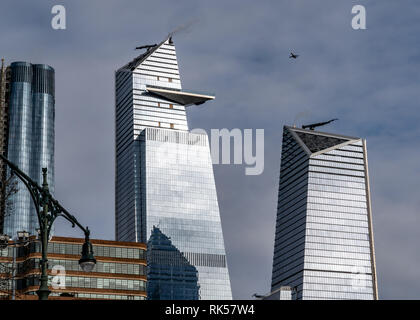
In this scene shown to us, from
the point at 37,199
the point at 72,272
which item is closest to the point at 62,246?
the point at 72,272

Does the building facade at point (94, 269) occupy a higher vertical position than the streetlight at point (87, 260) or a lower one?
higher

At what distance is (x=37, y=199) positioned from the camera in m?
36.3

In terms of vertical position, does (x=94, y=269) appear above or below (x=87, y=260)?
above

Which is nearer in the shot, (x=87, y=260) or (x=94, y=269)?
(x=87, y=260)

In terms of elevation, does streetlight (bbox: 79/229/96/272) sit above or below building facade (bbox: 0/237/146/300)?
below

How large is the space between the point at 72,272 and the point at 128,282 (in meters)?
13.3

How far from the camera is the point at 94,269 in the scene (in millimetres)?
188125

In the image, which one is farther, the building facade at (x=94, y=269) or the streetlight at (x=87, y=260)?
the building facade at (x=94, y=269)

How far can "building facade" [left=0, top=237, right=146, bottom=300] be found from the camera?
608 ft

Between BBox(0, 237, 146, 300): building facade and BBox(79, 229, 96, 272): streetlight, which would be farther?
BBox(0, 237, 146, 300): building facade

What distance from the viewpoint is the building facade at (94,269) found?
185 m
